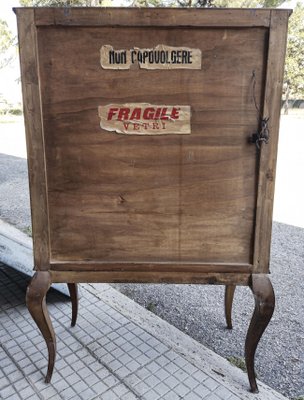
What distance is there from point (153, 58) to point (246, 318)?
1788mm

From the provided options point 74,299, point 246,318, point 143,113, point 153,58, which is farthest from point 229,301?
point 153,58

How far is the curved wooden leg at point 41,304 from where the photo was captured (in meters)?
1.58

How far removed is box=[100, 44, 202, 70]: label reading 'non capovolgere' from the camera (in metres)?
1.34

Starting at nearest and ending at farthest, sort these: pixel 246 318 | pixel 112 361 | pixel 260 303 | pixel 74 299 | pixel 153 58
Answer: pixel 153 58 → pixel 260 303 → pixel 112 361 → pixel 74 299 → pixel 246 318

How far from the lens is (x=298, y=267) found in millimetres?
3189

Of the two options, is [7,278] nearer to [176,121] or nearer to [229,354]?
[229,354]

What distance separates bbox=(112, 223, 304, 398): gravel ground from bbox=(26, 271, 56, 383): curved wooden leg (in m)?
0.85

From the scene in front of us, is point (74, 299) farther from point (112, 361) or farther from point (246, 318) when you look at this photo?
point (246, 318)

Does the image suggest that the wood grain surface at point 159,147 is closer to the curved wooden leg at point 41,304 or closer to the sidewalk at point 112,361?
the curved wooden leg at point 41,304

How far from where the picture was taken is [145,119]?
4.63ft

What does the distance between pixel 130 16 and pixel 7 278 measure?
7.10 feet

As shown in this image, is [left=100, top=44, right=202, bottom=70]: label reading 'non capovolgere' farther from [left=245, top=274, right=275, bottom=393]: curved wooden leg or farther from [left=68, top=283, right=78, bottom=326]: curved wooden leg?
[left=68, top=283, right=78, bottom=326]: curved wooden leg

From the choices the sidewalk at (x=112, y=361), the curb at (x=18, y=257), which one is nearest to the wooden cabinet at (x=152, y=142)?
the sidewalk at (x=112, y=361)

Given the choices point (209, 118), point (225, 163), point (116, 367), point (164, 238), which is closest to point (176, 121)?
point (209, 118)
